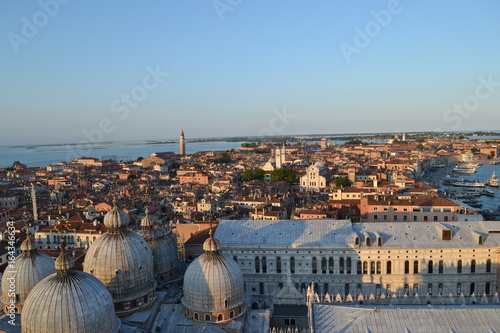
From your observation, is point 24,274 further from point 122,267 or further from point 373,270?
point 373,270

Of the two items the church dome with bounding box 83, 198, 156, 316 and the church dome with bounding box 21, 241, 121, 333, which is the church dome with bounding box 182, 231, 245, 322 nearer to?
the church dome with bounding box 83, 198, 156, 316

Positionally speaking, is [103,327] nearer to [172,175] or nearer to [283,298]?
[283,298]

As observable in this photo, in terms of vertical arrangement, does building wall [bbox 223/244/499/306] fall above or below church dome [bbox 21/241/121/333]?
below

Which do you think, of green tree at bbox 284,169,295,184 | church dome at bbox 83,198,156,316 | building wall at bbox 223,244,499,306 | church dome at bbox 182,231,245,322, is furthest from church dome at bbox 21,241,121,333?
green tree at bbox 284,169,295,184

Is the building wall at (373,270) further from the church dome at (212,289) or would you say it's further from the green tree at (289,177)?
the green tree at (289,177)

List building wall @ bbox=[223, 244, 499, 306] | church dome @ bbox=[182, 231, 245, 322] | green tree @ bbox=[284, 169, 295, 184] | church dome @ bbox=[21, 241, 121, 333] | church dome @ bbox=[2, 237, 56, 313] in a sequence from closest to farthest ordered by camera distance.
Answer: church dome @ bbox=[21, 241, 121, 333] < church dome @ bbox=[2, 237, 56, 313] < church dome @ bbox=[182, 231, 245, 322] < building wall @ bbox=[223, 244, 499, 306] < green tree @ bbox=[284, 169, 295, 184]

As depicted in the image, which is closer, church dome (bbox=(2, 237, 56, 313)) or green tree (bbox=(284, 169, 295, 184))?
church dome (bbox=(2, 237, 56, 313))
